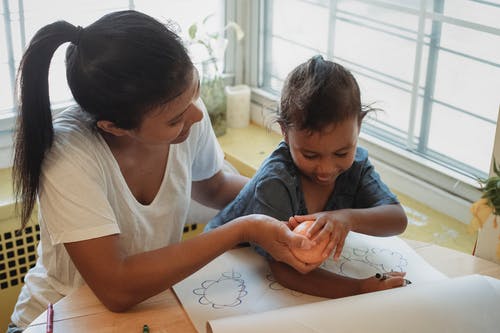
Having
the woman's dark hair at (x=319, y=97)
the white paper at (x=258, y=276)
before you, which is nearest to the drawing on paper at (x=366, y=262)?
the white paper at (x=258, y=276)

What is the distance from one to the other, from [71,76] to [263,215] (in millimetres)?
384

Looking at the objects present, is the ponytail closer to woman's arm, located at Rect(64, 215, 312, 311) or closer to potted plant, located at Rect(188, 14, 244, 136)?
woman's arm, located at Rect(64, 215, 312, 311)

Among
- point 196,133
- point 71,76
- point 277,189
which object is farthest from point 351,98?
point 71,76

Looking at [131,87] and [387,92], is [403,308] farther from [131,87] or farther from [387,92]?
[387,92]

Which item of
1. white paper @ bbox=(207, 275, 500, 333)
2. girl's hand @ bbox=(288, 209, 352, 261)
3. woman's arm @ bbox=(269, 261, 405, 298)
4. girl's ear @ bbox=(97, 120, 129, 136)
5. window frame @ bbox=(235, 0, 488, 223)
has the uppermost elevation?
girl's ear @ bbox=(97, 120, 129, 136)

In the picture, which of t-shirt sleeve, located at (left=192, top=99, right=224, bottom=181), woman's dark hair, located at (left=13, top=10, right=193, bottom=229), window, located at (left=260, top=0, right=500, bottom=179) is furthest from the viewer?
window, located at (left=260, top=0, right=500, bottom=179)

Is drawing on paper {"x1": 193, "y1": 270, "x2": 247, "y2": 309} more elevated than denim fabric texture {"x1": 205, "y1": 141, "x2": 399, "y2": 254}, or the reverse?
denim fabric texture {"x1": 205, "y1": 141, "x2": 399, "y2": 254}

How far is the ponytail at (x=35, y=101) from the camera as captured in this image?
3.42 ft

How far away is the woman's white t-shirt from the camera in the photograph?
105cm

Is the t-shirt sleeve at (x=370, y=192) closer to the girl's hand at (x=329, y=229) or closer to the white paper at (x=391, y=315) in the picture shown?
the girl's hand at (x=329, y=229)

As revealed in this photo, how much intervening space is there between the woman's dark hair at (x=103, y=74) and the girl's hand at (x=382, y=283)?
1.41 ft

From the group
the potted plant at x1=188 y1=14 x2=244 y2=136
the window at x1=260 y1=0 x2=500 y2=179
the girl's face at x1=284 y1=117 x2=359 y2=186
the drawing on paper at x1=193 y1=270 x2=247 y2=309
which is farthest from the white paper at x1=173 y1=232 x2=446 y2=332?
the potted plant at x1=188 y1=14 x2=244 y2=136

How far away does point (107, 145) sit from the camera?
1147 mm

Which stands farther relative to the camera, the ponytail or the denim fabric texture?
the denim fabric texture
